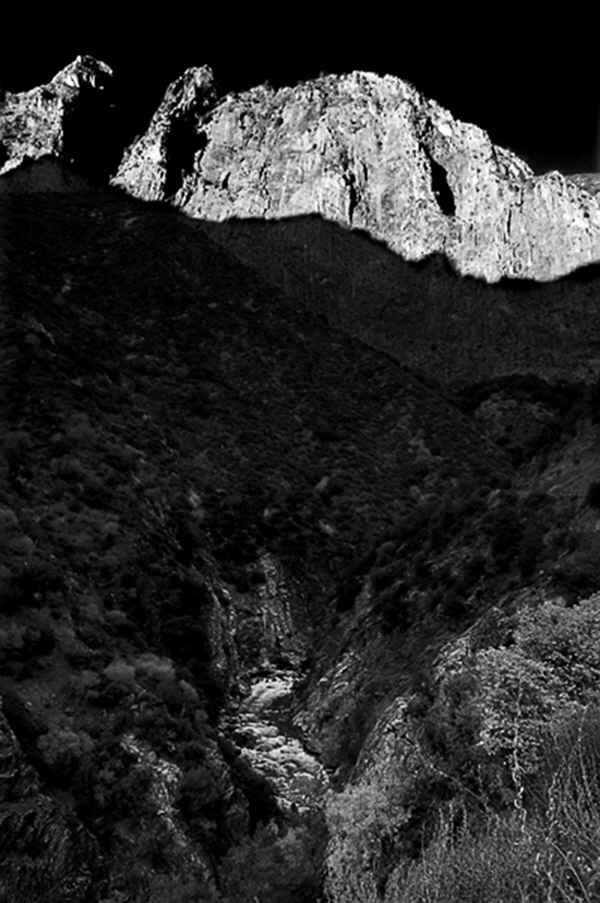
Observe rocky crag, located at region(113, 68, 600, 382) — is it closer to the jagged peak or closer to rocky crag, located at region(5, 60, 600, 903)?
rocky crag, located at region(5, 60, 600, 903)

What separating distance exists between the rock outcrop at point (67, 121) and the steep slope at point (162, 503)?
9.72m

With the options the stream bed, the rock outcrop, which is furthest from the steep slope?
the rock outcrop

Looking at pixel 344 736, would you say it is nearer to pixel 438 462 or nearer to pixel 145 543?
pixel 145 543

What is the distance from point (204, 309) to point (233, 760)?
45.3 meters

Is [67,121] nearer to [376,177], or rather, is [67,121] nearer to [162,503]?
[376,177]

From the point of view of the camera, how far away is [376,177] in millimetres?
81938

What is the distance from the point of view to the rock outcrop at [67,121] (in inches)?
3292

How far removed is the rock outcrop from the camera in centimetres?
8362

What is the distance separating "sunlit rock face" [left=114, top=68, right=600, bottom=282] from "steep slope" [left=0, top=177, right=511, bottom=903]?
9.09 meters

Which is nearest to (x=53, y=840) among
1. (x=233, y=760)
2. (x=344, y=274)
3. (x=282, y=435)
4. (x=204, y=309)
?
(x=233, y=760)

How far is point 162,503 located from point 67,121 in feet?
235

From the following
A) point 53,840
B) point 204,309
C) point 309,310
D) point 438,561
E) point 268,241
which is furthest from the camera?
point 268,241

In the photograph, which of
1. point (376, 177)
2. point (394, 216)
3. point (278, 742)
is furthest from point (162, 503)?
point (376, 177)

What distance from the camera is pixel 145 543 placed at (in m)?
34.7
